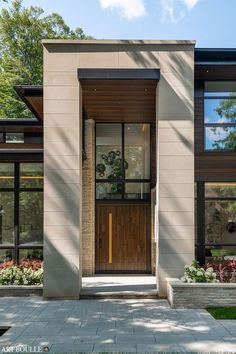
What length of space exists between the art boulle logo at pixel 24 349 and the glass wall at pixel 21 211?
206 inches

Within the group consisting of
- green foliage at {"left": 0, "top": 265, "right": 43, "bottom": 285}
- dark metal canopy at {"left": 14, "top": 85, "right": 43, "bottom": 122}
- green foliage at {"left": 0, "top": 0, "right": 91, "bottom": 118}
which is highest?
green foliage at {"left": 0, "top": 0, "right": 91, "bottom": 118}

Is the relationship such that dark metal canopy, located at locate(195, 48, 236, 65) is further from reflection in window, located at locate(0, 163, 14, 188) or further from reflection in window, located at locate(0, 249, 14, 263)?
reflection in window, located at locate(0, 249, 14, 263)

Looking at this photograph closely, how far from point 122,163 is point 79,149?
3.37 m

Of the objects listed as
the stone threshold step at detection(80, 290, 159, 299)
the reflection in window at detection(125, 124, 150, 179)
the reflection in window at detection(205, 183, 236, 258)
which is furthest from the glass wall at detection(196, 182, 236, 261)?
the reflection in window at detection(125, 124, 150, 179)

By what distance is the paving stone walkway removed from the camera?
19.5 feet

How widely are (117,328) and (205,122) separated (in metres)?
6.58

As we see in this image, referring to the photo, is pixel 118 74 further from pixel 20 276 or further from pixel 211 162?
pixel 20 276

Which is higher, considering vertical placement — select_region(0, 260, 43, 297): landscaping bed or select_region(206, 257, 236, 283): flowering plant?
select_region(206, 257, 236, 283): flowering plant

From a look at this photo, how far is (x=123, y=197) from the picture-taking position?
12.2 meters

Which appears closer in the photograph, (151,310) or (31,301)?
(151,310)

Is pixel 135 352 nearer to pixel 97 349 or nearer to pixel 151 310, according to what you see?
pixel 97 349

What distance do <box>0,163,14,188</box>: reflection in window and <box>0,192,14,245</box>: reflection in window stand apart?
1.18 feet

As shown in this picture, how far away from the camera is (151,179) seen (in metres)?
12.1

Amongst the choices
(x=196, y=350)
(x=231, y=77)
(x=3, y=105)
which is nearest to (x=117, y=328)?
(x=196, y=350)
